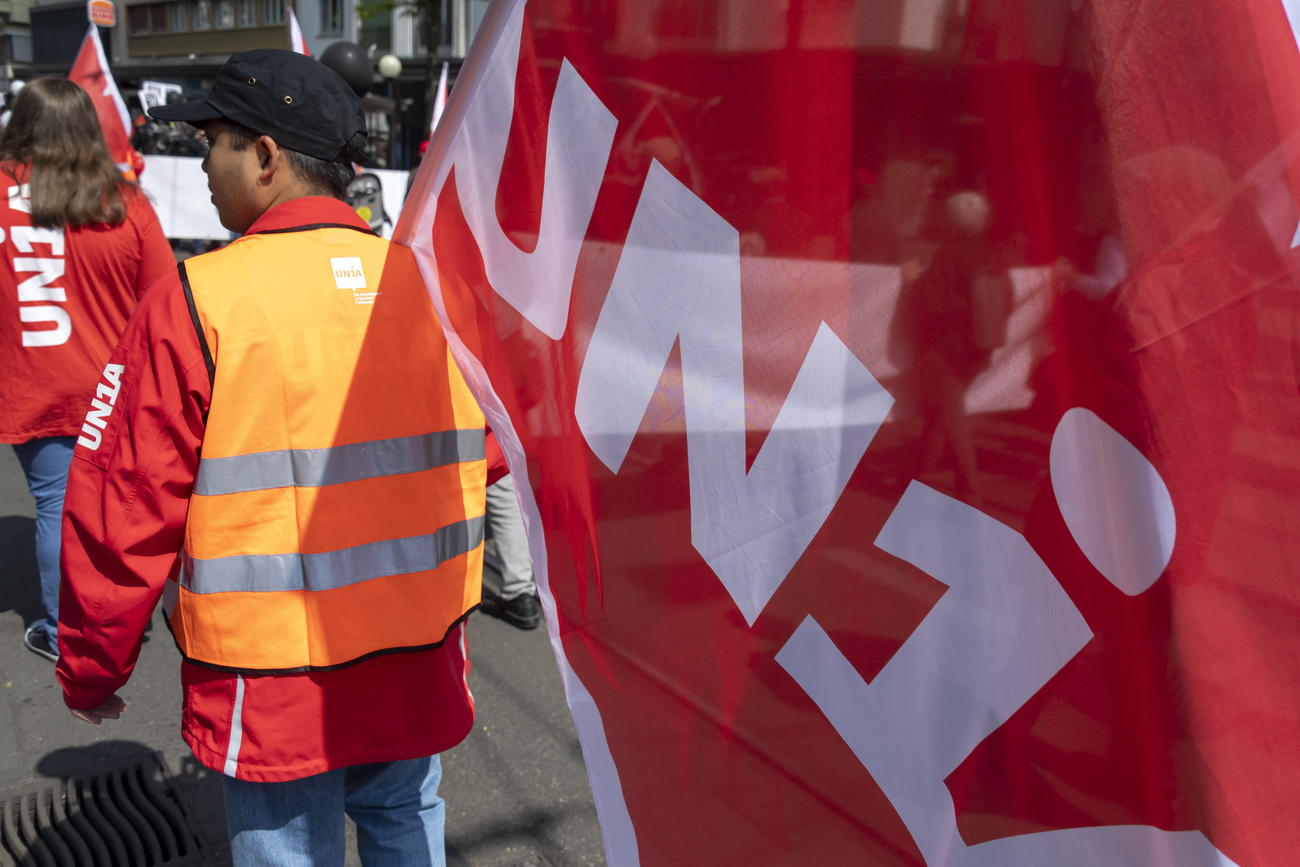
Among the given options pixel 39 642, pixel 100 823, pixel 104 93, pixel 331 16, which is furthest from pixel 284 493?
pixel 331 16

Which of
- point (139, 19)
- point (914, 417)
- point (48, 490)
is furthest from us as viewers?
point (139, 19)

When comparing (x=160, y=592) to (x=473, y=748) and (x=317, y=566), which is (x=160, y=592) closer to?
(x=317, y=566)

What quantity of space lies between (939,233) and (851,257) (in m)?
0.10

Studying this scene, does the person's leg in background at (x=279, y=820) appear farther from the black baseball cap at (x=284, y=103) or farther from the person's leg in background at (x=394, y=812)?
the black baseball cap at (x=284, y=103)

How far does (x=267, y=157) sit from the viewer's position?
1.72 meters

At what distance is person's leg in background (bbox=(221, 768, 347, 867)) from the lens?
5.50 ft

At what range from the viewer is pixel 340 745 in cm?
168

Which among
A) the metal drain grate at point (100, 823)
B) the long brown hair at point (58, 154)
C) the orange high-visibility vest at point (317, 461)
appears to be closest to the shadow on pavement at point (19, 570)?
the metal drain grate at point (100, 823)

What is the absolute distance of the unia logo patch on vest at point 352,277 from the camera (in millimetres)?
1667

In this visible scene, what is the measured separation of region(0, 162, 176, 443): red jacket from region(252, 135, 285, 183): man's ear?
1813mm

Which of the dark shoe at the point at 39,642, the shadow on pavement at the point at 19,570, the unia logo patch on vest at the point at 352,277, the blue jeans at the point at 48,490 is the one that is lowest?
the shadow on pavement at the point at 19,570

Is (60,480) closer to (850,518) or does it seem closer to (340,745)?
(340,745)

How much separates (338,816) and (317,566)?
503 mm

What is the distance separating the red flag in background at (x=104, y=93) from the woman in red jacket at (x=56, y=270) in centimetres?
402
